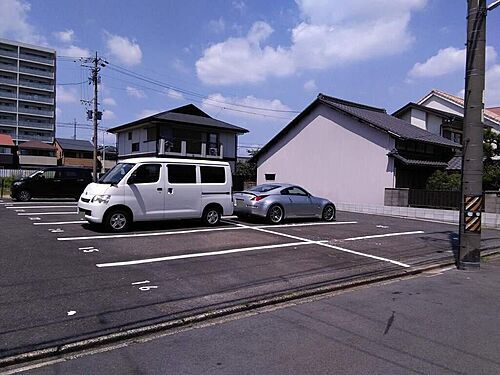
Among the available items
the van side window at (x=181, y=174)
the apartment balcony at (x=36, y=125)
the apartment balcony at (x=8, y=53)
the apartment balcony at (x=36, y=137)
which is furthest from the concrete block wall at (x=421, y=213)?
the apartment balcony at (x=8, y=53)

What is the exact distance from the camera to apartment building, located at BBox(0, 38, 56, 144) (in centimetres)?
6831

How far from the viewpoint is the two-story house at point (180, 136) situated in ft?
106

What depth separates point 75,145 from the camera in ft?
211

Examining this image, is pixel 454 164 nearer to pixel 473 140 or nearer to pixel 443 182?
pixel 443 182

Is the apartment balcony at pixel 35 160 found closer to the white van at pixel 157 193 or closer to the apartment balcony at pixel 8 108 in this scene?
the apartment balcony at pixel 8 108

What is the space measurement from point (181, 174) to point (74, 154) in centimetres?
5746

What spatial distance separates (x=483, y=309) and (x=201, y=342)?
3.85 metres

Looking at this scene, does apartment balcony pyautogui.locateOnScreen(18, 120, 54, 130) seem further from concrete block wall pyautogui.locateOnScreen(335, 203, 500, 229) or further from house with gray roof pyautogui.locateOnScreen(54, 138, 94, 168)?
concrete block wall pyautogui.locateOnScreen(335, 203, 500, 229)

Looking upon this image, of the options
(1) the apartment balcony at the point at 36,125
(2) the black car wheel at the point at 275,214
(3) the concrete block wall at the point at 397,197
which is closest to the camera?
(2) the black car wheel at the point at 275,214

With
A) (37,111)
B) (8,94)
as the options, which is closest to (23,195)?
(8,94)

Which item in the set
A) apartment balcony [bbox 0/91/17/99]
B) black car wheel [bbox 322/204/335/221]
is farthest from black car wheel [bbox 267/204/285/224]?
apartment balcony [bbox 0/91/17/99]

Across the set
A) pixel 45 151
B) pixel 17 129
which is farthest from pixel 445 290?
pixel 17 129

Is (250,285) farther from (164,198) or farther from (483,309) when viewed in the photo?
(164,198)

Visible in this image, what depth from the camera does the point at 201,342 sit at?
423cm
